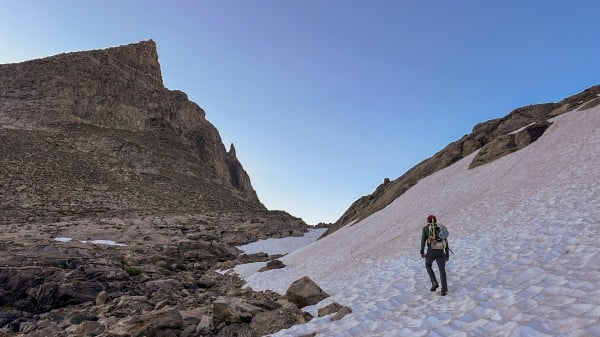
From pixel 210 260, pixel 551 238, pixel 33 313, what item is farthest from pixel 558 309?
pixel 210 260

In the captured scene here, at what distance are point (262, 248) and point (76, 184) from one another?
36.6 meters

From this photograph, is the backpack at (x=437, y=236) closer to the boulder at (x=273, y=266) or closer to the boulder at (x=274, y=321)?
the boulder at (x=274, y=321)

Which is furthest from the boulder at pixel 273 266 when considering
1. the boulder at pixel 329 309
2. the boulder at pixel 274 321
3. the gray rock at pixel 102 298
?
the boulder at pixel 329 309

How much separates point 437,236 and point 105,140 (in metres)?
75.3

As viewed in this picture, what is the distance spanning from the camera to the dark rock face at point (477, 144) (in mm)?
31516

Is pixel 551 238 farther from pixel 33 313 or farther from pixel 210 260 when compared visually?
pixel 210 260

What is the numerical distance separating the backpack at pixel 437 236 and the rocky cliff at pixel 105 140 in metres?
50.0

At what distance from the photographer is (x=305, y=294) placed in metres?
11.8

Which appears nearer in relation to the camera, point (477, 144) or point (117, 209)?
point (477, 144)

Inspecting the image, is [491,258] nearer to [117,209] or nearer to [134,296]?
[134,296]

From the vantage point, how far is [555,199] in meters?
16.2

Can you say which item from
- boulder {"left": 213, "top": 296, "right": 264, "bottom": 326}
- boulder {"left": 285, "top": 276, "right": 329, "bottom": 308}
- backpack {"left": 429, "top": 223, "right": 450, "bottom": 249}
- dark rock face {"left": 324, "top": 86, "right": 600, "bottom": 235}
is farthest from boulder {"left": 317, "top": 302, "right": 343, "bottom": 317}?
dark rock face {"left": 324, "top": 86, "right": 600, "bottom": 235}

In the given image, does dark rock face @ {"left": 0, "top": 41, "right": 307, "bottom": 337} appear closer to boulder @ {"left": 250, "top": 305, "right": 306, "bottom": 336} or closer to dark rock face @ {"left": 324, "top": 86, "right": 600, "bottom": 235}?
boulder @ {"left": 250, "top": 305, "right": 306, "bottom": 336}

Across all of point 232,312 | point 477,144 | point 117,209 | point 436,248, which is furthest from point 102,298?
point 117,209
